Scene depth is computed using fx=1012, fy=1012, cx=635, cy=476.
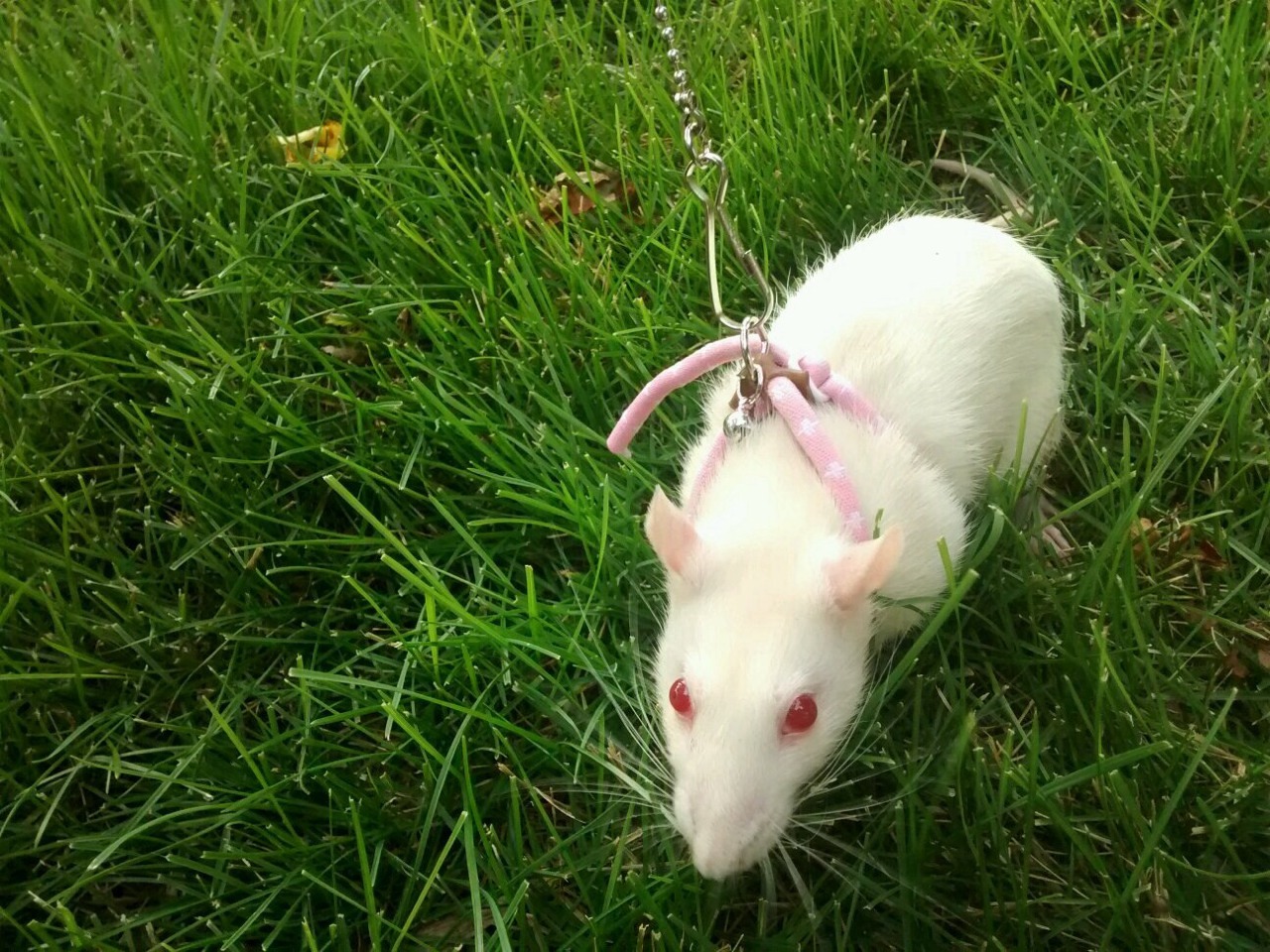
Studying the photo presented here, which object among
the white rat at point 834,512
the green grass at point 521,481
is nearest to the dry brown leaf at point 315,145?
the green grass at point 521,481

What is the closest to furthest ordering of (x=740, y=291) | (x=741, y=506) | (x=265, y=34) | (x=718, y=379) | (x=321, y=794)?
(x=741, y=506)
(x=321, y=794)
(x=718, y=379)
(x=740, y=291)
(x=265, y=34)

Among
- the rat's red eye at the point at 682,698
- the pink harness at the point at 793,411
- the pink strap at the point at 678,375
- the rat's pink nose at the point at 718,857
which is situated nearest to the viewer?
the rat's pink nose at the point at 718,857

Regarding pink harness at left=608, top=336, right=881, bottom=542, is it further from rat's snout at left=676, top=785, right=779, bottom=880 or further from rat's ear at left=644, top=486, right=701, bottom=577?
rat's snout at left=676, top=785, right=779, bottom=880

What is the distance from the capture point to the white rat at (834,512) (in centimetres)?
143

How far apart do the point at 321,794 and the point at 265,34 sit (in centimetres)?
225

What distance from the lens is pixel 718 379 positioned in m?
2.13

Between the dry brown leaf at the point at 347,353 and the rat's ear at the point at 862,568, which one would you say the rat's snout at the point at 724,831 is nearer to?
the rat's ear at the point at 862,568

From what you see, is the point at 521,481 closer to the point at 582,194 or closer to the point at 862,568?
the point at 862,568

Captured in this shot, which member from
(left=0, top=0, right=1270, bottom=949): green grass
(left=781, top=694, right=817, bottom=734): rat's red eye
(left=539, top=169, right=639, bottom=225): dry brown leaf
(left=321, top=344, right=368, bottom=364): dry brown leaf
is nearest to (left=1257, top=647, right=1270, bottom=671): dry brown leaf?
(left=0, top=0, right=1270, bottom=949): green grass

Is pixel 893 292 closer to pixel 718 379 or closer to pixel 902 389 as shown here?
pixel 902 389

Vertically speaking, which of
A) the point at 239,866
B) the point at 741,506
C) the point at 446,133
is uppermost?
the point at 446,133

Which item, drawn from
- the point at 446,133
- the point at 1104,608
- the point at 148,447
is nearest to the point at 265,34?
the point at 446,133

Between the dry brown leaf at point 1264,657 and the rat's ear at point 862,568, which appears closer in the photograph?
the rat's ear at point 862,568

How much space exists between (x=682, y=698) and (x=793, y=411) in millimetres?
497
